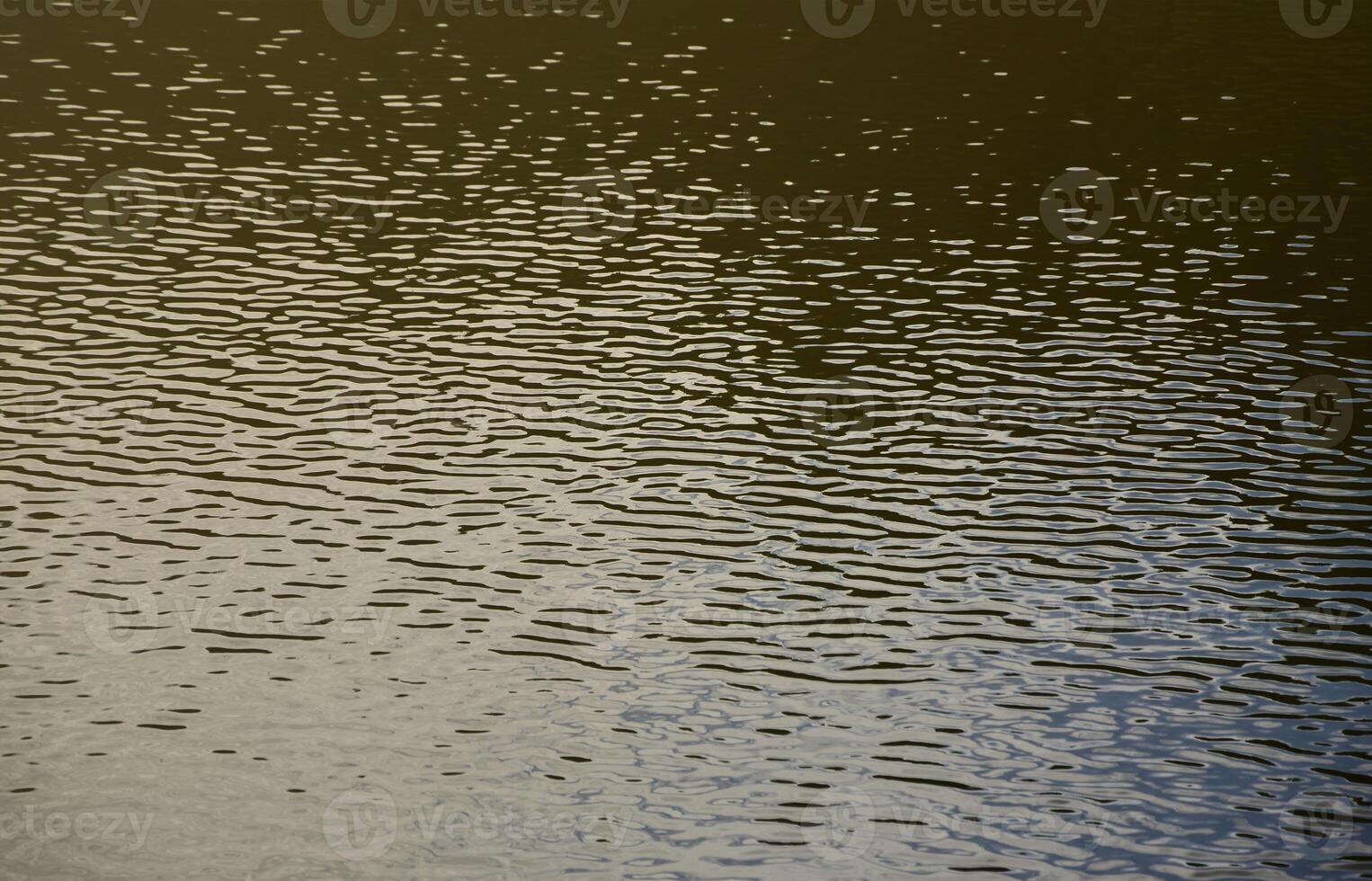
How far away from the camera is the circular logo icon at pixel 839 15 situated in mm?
81000

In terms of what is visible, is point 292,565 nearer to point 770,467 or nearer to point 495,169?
point 770,467

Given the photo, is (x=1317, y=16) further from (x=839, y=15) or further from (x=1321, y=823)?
(x=1321, y=823)

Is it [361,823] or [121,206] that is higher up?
[121,206]

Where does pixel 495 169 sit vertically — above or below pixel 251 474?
above

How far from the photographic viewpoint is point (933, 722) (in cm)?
2992

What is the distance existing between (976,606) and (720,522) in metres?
6.55

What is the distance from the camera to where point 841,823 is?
27172 millimetres

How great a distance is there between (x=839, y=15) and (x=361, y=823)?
6415cm

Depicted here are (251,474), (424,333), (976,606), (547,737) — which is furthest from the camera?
(424,333)

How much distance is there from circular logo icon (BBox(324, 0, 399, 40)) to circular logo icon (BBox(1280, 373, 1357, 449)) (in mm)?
52171

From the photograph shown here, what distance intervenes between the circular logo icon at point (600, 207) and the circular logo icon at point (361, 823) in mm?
30465

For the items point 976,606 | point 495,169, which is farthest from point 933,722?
point 495,169

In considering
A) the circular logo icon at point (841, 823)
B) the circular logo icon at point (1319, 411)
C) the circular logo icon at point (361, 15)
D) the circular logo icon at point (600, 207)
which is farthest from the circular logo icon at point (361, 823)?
the circular logo icon at point (361, 15)

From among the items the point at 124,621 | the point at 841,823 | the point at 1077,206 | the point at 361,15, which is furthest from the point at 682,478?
the point at 361,15
